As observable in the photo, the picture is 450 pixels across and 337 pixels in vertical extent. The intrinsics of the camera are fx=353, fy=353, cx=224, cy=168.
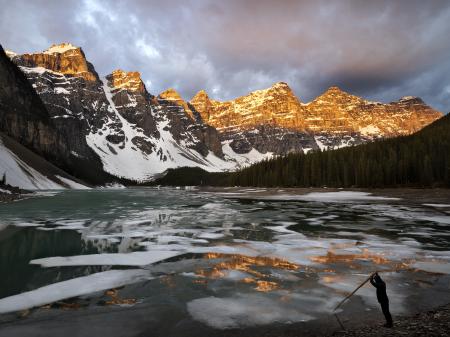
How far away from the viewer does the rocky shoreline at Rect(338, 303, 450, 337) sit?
22.7ft

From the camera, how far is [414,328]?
723 cm

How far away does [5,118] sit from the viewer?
164m

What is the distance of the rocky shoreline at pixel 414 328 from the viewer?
6.92m

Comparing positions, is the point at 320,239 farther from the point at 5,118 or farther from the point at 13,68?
the point at 13,68

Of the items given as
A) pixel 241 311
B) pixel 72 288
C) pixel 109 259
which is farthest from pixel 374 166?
pixel 72 288

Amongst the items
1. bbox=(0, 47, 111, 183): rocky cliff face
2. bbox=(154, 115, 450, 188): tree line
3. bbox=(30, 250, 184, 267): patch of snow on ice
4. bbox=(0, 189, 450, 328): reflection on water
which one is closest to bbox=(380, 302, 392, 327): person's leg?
bbox=(0, 189, 450, 328): reflection on water

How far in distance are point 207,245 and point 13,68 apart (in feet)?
652

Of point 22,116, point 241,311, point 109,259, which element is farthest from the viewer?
point 22,116

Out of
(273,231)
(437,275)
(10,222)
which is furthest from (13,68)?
(437,275)

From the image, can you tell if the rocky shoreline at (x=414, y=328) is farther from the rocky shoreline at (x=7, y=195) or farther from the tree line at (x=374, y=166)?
the tree line at (x=374, y=166)

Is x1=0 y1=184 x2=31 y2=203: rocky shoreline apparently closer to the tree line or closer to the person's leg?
the person's leg

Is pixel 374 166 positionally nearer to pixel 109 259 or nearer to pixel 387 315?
pixel 109 259

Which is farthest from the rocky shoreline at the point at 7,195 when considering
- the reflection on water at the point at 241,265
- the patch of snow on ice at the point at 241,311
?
the patch of snow on ice at the point at 241,311

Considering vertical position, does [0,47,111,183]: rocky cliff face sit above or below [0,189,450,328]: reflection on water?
above
